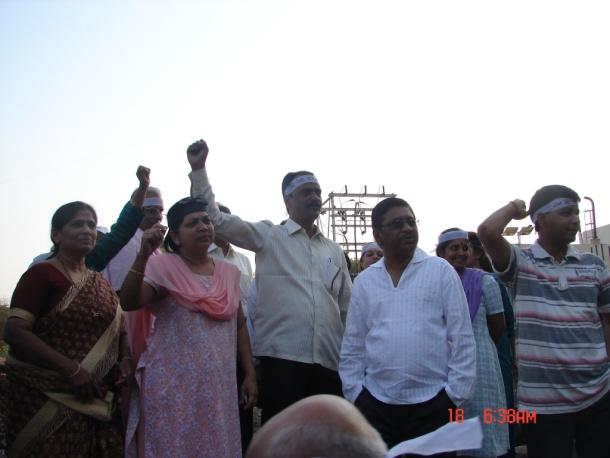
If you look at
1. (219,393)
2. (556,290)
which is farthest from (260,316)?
(556,290)

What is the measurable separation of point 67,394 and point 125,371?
437 millimetres

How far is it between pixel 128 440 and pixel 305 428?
284 cm

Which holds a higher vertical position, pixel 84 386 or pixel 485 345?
pixel 485 345

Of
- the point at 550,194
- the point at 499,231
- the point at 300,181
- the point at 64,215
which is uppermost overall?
the point at 300,181

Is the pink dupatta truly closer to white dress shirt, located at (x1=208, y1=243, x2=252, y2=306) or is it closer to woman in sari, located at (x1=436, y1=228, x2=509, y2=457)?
white dress shirt, located at (x1=208, y1=243, x2=252, y2=306)

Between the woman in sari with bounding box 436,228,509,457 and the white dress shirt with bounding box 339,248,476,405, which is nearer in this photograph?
the white dress shirt with bounding box 339,248,476,405

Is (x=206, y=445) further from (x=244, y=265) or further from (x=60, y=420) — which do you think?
(x=244, y=265)

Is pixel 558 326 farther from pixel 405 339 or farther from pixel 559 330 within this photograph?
pixel 405 339

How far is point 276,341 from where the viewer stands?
4.29 m

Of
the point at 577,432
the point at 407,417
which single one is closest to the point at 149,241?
the point at 407,417

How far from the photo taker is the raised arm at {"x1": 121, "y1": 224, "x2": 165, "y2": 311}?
361 cm

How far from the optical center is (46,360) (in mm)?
3535

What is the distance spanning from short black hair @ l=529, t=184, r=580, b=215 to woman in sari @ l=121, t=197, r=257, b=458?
2.14 m
